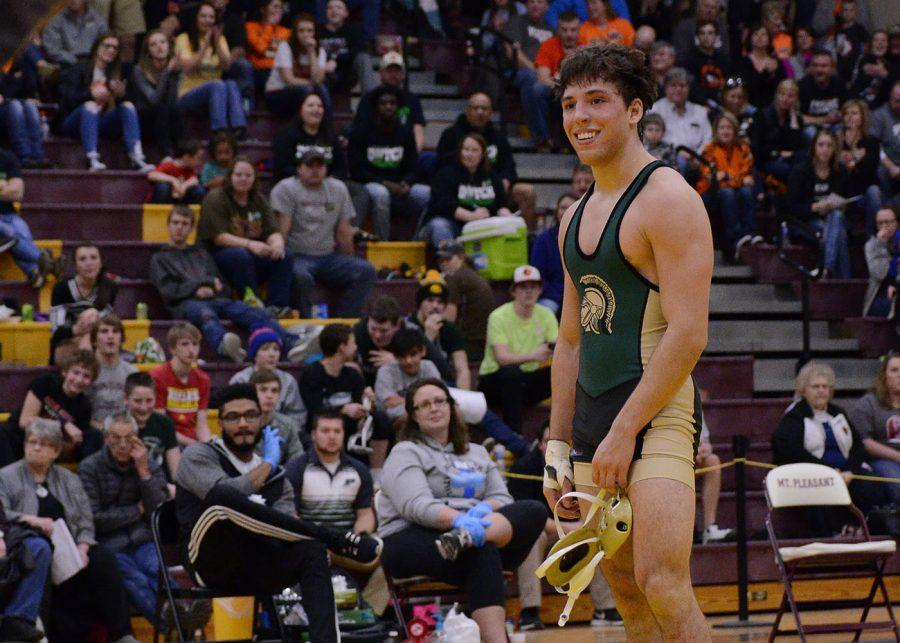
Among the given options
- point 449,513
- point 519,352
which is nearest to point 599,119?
point 449,513

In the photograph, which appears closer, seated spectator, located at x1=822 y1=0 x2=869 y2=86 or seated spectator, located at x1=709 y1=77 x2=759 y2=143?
seated spectator, located at x1=709 y1=77 x2=759 y2=143

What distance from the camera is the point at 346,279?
10055mm

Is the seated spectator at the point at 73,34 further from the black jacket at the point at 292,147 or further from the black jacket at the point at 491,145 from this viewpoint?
the black jacket at the point at 491,145

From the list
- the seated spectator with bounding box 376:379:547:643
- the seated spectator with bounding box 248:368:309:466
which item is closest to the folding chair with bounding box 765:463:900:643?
the seated spectator with bounding box 376:379:547:643

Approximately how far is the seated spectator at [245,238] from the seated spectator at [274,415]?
1617 mm

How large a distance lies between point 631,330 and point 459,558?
3401 mm

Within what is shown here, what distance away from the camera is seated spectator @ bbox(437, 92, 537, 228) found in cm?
1116

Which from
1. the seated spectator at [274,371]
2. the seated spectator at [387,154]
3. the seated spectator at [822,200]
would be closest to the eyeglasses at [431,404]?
the seated spectator at [274,371]

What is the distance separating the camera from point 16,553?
6.59 m

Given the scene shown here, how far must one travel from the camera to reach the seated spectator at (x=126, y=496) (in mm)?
7281

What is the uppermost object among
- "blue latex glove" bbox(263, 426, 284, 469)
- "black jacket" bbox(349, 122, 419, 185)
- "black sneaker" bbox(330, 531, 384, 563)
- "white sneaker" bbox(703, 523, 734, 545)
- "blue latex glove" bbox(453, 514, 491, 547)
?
"black jacket" bbox(349, 122, 419, 185)

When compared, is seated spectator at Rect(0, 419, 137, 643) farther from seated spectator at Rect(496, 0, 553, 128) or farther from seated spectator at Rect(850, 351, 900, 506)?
seated spectator at Rect(496, 0, 553, 128)

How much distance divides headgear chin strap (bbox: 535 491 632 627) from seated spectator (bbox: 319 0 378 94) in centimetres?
915

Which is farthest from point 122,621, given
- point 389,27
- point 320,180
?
point 389,27
